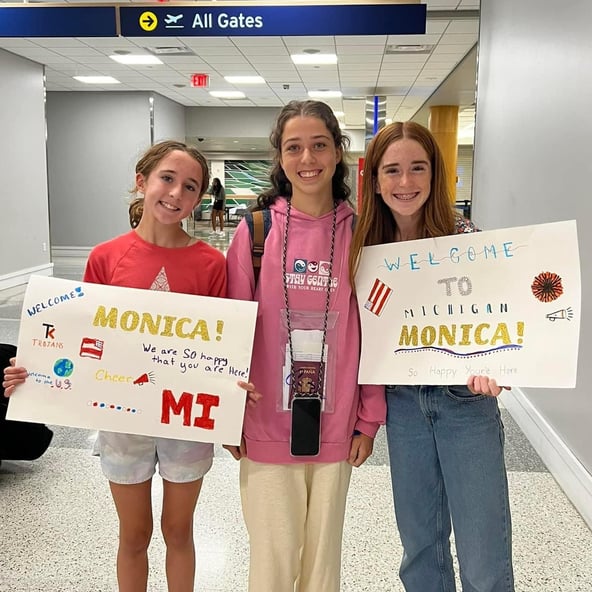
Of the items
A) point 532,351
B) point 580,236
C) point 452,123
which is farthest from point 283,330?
point 452,123

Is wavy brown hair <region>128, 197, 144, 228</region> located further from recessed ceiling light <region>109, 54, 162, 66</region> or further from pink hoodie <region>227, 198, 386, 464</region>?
recessed ceiling light <region>109, 54, 162, 66</region>

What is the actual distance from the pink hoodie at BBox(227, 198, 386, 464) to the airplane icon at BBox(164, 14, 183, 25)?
3.11 meters

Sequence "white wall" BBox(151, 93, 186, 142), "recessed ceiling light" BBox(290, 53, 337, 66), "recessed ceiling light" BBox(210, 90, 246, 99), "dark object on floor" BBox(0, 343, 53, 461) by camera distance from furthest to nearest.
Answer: "white wall" BBox(151, 93, 186, 142)
"recessed ceiling light" BBox(210, 90, 246, 99)
"recessed ceiling light" BBox(290, 53, 337, 66)
"dark object on floor" BBox(0, 343, 53, 461)

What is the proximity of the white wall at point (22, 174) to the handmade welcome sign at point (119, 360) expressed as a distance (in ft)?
26.5

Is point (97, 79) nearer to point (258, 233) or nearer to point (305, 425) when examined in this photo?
point (258, 233)

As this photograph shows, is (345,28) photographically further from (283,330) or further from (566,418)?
(283,330)

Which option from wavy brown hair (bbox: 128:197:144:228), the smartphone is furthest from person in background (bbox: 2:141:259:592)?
the smartphone

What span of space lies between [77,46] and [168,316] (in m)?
8.65

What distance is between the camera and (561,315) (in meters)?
1.49

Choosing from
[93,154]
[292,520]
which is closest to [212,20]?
[292,520]

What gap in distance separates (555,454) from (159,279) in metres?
2.44

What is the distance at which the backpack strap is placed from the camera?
1.61 metres

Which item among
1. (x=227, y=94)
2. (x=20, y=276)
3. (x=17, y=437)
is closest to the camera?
(x=17, y=437)

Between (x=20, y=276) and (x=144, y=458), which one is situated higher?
(x=144, y=458)
